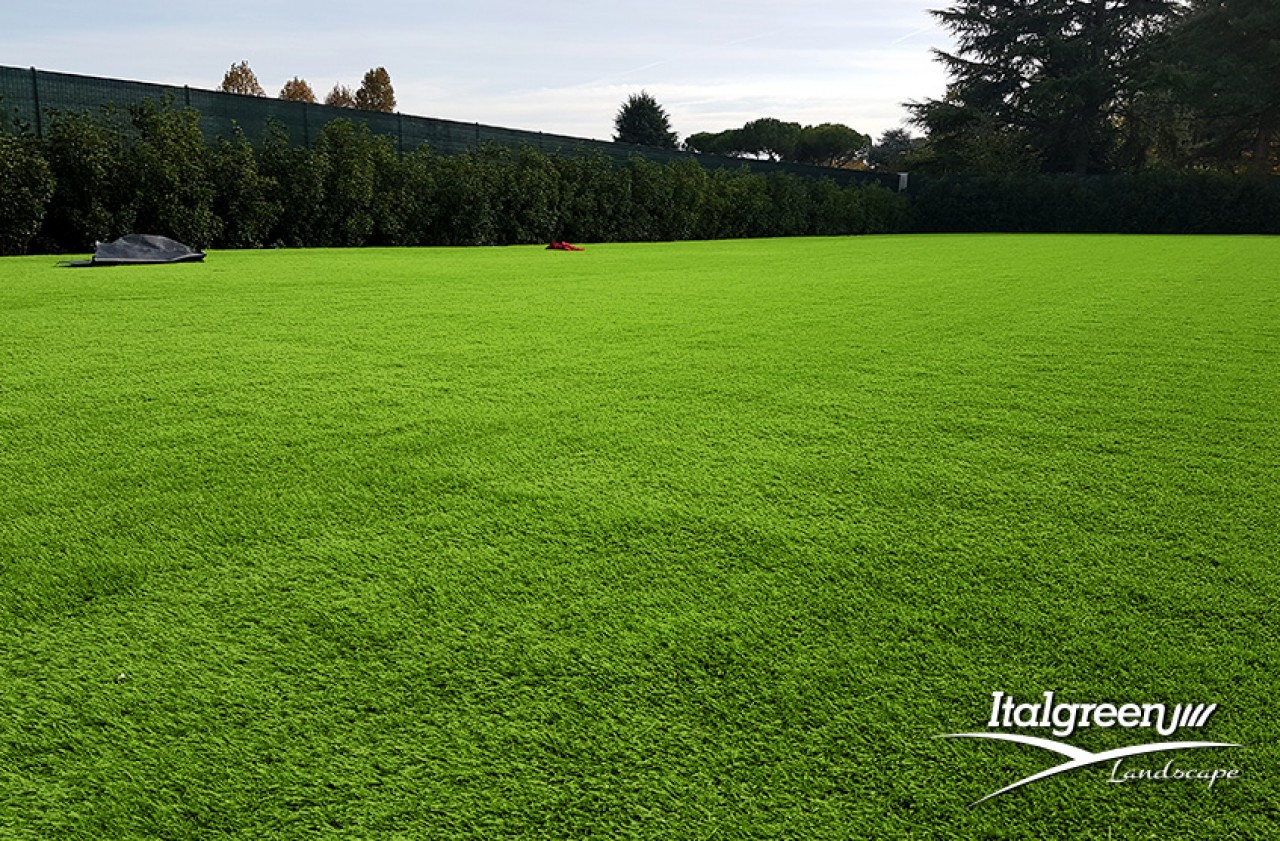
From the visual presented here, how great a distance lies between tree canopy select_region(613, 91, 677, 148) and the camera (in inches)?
1857

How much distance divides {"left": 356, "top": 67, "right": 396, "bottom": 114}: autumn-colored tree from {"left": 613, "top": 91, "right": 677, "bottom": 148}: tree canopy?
72.4 feet

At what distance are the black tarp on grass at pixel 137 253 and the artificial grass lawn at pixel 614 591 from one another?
15.9 ft

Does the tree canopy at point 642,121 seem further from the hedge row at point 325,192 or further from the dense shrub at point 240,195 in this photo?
the dense shrub at point 240,195

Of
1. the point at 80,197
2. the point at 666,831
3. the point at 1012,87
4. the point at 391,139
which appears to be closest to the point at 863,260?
the point at 391,139

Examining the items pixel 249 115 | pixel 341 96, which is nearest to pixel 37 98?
pixel 249 115

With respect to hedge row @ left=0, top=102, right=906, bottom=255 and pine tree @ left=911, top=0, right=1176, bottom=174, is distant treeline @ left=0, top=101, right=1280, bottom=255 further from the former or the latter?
pine tree @ left=911, top=0, right=1176, bottom=174

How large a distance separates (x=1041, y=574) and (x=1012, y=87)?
33.6 m

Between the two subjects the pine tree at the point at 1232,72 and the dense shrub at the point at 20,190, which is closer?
the dense shrub at the point at 20,190

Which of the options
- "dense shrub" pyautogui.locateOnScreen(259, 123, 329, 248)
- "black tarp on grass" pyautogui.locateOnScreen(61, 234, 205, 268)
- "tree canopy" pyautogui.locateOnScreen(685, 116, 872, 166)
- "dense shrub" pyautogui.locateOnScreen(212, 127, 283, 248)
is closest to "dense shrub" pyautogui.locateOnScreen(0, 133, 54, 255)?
"black tarp on grass" pyautogui.locateOnScreen(61, 234, 205, 268)

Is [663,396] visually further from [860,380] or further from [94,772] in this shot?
[94,772]

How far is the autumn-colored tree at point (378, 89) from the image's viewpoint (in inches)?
2422

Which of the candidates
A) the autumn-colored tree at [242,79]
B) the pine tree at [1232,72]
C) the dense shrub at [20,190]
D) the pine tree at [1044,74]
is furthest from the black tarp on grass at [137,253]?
the autumn-colored tree at [242,79]

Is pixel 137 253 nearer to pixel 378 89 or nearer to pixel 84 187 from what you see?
pixel 84 187

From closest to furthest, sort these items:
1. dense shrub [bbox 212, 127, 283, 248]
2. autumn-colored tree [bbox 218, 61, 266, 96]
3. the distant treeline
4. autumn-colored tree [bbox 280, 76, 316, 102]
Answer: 1. the distant treeline
2. dense shrub [bbox 212, 127, 283, 248]
3. autumn-colored tree [bbox 218, 61, 266, 96]
4. autumn-colored tree [bbox 280, 76, 316, 102]
